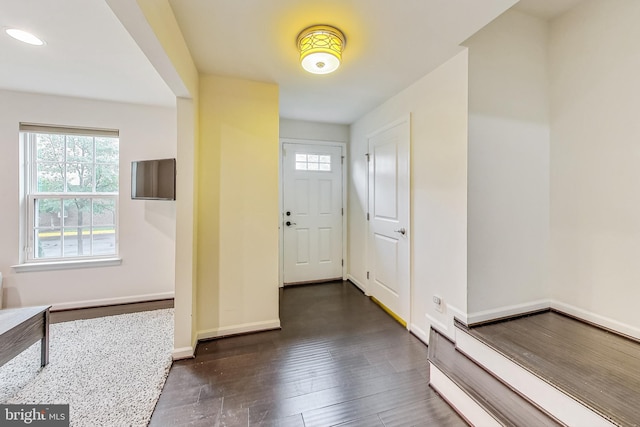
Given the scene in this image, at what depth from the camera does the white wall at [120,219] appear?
104 inches

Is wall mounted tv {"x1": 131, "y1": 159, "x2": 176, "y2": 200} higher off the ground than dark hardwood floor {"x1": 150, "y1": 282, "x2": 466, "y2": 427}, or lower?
higher

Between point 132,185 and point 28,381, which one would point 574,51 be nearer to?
point 132,185

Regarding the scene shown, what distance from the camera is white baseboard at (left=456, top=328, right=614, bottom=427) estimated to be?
1151 millimetres

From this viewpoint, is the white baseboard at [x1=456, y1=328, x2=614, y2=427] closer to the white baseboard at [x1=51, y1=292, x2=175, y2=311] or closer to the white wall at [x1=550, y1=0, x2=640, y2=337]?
the white wall at [x1=550, y1=0, x2=640, y2=337]

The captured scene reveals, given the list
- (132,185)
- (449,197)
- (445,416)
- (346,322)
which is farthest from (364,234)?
(132,185)

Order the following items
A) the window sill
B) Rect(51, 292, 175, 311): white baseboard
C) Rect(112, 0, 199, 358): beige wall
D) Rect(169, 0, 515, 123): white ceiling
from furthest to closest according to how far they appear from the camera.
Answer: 1. Rect(51, 292, 175, 311): white baseboard
2. the window sill
3. Rect(112, 0, 199, 358): beige wall
4. Rect(169, 0, 515, 123): white ceiling

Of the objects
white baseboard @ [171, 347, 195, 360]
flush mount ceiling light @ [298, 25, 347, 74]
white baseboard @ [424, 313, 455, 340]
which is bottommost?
white baseboard @ [171, 347, 195, 360]

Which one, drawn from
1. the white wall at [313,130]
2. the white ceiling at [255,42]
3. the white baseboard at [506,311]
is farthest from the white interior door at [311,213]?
the white baseboard at [506,311]

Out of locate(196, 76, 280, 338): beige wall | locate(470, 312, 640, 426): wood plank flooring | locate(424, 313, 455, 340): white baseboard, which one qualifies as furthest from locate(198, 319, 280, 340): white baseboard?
locate(470, 312, 640, 426): wood plank flooring

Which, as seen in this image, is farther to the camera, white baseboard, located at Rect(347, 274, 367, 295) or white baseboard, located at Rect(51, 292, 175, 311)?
white baseboard, located at Rect(347, 274, 367, 295)

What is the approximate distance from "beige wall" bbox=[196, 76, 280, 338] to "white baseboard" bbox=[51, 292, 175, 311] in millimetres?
1246

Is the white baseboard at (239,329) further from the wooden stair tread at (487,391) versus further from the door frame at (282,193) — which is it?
the wooden stair tread at (487,391)

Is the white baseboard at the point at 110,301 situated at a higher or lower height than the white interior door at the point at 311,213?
lower

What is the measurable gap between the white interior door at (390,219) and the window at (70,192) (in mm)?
3087
